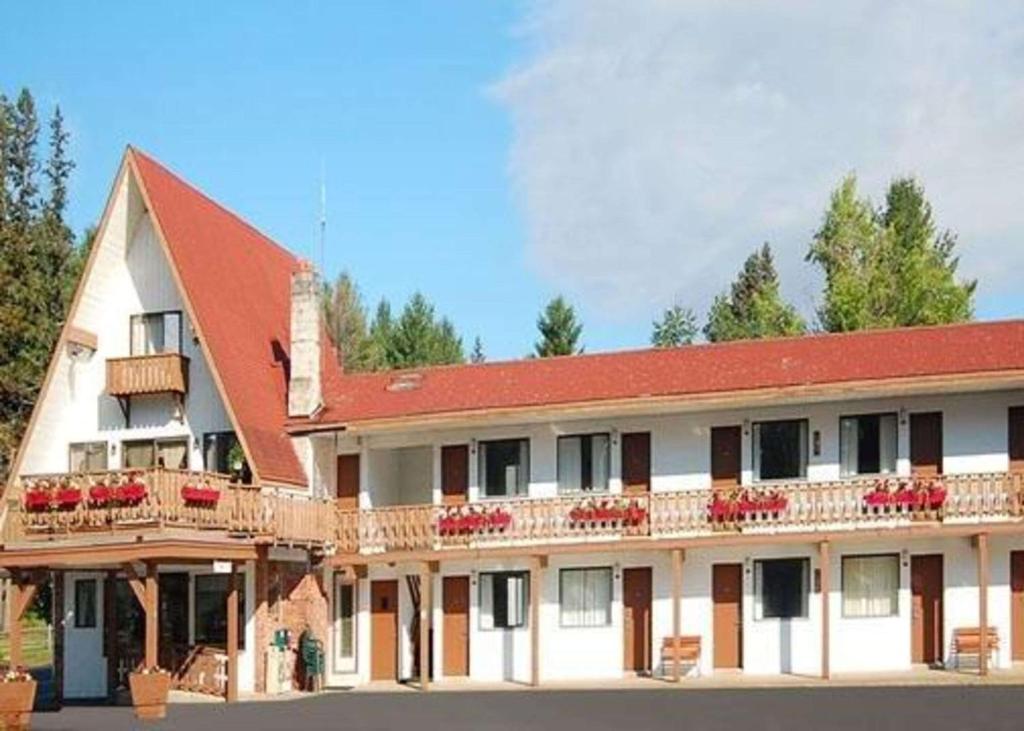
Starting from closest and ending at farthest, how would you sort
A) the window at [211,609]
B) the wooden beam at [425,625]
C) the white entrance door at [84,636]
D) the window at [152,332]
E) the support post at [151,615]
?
the support post at [151,615] → the wooden beam at [425,625] → the window at [211,609] → the white entrance door at [84,636] → the window at [152,332]

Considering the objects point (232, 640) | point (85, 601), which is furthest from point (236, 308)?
point (232, 640)

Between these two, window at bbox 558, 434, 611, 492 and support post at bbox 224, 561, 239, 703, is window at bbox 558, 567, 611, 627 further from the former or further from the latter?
support post at bbox 224, 561, 239, 703

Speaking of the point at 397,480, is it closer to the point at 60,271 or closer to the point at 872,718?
the point at 872,718

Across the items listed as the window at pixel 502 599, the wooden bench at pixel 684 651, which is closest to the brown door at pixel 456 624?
the window at pixel 502 599

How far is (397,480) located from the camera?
125 ft

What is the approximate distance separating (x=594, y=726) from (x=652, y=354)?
14899 mm

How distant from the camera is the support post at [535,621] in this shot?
33.2 meters

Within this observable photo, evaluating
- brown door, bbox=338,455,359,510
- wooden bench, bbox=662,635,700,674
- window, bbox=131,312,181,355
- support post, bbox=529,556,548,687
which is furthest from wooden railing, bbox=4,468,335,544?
wooden bench, bbox=662,635,700,674

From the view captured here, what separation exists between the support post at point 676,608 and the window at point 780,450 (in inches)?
104

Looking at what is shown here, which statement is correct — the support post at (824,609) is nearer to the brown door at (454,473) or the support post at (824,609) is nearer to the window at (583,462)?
the window at (583,462)

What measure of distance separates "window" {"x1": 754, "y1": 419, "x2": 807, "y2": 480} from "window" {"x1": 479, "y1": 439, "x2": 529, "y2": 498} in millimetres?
5332

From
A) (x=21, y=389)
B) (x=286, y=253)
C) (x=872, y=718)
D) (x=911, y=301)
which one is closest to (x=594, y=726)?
(x=872, y=718)

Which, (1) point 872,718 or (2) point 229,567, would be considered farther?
(2) point 229,567

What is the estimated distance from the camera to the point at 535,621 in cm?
3316
